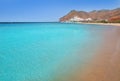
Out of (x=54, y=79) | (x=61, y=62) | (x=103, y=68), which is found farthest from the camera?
(x=61, y=62)

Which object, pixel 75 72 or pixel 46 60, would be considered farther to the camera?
pixel 46 60

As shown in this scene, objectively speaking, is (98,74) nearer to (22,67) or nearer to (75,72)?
(75,72)

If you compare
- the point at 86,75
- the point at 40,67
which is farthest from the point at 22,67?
the point at 86,75

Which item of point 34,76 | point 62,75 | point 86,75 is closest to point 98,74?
point 86,75

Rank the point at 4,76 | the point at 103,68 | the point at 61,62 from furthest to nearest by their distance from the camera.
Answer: the point at 61,62 < the point at 103,68 < the point at 4,76

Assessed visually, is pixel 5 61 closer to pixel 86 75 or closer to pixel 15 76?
pixel 15 76

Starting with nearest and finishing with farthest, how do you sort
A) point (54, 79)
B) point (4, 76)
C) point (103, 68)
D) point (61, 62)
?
point (54, 79) < point (4, 76) < point (103, 68) < point (61, 62)

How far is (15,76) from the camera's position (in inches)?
271

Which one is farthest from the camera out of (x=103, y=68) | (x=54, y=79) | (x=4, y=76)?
(x=103, y=68)

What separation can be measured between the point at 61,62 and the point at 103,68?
214 centimetres

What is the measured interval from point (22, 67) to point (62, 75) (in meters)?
2.03

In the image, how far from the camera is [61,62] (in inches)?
356

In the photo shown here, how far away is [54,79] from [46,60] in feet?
9.67

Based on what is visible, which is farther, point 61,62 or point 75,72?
point 61,62
